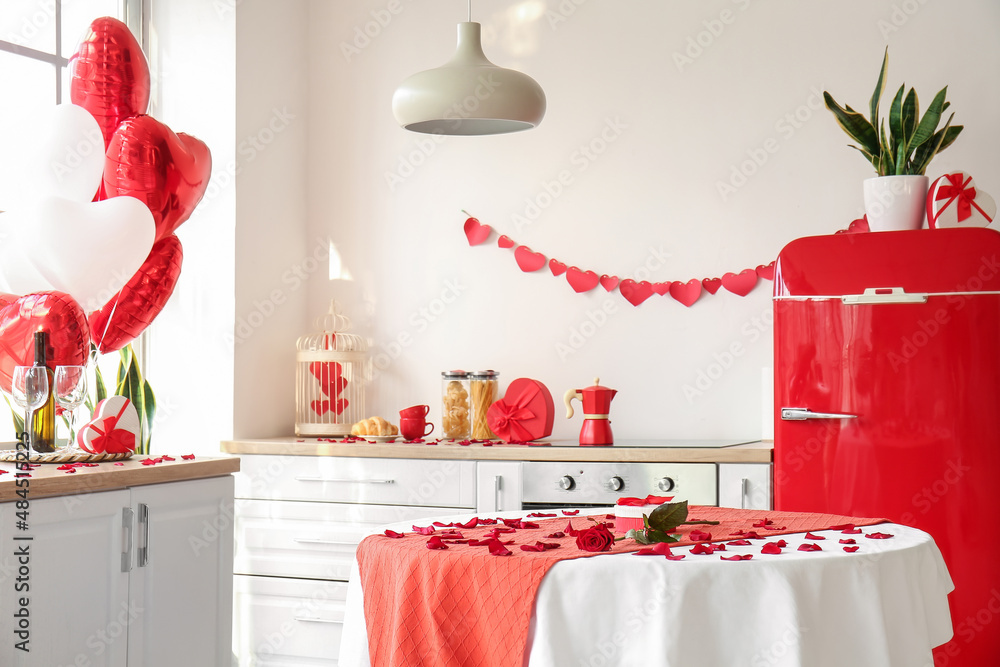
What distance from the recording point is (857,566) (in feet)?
5.38

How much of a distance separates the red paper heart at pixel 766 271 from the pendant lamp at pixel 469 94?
166 centimetres

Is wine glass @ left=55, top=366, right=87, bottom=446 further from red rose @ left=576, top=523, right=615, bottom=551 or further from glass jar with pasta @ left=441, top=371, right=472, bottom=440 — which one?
glass jar with pasta @ left=441, top=371, right=472, bottom=440

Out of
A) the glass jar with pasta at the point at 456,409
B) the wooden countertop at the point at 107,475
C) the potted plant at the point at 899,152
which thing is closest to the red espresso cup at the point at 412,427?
the glass jar with pasta at the point at 456,409

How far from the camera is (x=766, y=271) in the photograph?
3588 mm

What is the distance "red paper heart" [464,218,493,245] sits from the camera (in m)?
3.96

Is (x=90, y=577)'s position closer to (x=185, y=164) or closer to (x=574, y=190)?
(x=185, y=164)

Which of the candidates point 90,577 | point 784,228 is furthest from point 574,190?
point 90,577

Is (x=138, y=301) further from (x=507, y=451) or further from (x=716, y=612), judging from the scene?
(x=716, y=612)

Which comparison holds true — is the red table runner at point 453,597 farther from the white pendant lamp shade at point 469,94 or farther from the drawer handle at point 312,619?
the drawer handle at point 312,619

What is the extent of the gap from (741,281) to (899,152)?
754 mm

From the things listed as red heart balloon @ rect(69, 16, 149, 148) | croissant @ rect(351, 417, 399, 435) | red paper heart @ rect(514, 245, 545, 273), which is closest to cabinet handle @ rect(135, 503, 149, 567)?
red heart balloon @ rect(69, 16, 149, 148)

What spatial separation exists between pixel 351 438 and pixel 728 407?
1.40m

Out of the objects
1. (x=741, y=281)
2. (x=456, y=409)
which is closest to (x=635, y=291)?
(x=741, y=281)

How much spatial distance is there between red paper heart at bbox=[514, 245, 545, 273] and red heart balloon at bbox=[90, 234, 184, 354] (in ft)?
4.70
